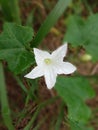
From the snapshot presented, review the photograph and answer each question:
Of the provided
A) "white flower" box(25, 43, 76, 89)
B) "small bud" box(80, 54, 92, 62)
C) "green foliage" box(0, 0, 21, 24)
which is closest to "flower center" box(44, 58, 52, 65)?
"white flower" box(25, 43, 76, 89)

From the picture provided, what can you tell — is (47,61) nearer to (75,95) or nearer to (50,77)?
(50,77)

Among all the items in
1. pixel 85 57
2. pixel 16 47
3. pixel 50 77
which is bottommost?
pixel 85 57

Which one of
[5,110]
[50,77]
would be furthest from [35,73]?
[5,110]

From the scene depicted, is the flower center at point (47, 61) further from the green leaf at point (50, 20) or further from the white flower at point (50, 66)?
the green leaf at point (50, 20)

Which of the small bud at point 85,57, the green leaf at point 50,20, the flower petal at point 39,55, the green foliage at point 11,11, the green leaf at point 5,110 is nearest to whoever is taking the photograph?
the flower petal at point 39,55

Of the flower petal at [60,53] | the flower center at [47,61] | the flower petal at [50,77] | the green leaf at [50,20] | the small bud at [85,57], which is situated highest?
the green leaf at [50,20]

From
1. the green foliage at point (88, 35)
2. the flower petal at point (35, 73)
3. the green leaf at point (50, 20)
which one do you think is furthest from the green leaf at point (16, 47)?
the green foliage at point (88, 35)
